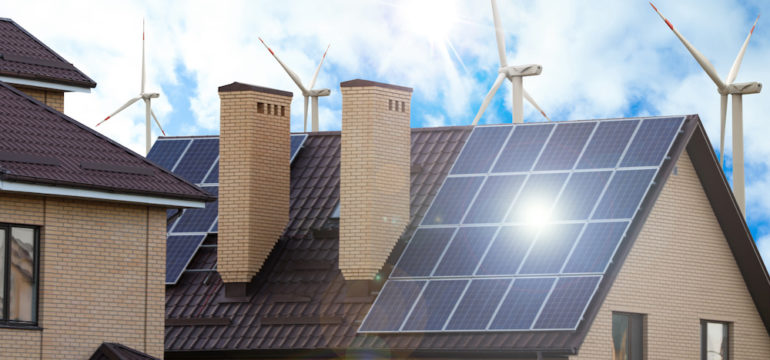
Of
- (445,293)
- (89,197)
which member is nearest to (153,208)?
(89,197)

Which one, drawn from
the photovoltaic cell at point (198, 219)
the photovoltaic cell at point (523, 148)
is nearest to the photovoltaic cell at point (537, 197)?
the photovoltaic cell at point (523, 148)

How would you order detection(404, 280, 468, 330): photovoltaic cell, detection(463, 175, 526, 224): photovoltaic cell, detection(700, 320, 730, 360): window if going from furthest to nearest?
detection(700, 320, 730, 360): window
detection(463, 175, 526, 224): photovoltaic cell
detection(404, 280, 468, 330): photovoltaic cell

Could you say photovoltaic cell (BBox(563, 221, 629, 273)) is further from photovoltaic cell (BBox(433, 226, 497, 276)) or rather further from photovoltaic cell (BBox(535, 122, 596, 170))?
photovoltaic cell (BBox(535, 122, 596, 170))

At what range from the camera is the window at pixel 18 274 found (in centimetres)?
2577

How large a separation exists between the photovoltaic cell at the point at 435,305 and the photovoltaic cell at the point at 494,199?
1921mm

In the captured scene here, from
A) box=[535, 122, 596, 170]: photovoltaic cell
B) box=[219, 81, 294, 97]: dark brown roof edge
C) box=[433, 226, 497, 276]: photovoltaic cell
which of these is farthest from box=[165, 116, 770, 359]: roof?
box=[219, 81, 294, 97]: dark brown roof edge

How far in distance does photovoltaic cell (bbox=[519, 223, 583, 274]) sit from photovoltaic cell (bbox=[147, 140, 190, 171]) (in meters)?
12.0

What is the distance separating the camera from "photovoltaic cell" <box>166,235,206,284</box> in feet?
118

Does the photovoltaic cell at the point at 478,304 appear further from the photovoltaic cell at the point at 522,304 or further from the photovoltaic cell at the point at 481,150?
the photovoltaic cell at the point at 481,150

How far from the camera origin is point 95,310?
88.4 feet

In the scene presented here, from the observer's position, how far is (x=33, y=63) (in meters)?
31.0

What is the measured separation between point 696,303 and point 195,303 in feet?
37.1

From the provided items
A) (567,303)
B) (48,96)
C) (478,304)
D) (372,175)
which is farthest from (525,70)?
(48,96)

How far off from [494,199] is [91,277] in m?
10.0
